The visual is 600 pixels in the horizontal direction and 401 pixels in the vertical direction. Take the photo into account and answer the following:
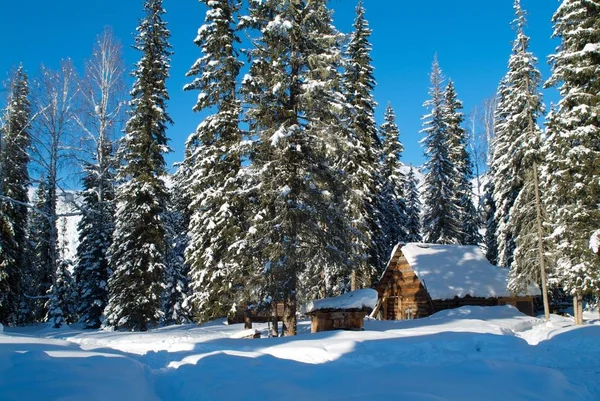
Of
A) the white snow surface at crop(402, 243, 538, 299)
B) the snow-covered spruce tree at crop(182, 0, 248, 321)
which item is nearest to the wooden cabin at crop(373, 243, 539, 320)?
the white snow surface at crop(402, 243, 538, 299)

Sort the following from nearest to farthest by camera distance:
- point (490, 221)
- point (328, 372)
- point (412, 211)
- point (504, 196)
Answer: point (328, 372) < point (504, 196) < point (490, 221) < point (412, 211)

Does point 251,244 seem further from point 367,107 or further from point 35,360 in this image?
point 367,107

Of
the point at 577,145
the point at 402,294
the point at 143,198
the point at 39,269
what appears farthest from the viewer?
the point at 39,269

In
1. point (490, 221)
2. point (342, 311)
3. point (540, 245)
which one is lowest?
point (342, 311)

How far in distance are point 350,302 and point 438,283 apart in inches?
488

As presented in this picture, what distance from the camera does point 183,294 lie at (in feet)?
135

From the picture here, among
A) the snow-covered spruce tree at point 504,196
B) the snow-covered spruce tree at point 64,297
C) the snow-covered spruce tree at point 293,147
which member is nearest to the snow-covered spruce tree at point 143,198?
the snow-covered spruce tree at point 64,297

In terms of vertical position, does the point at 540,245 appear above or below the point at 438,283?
above

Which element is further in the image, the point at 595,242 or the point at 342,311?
the point at 595,242

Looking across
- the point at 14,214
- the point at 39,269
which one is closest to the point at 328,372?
the point at 14,214

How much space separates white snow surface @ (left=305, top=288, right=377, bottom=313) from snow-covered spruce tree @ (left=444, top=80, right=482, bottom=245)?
2679 cm

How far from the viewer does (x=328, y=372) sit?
9.26m

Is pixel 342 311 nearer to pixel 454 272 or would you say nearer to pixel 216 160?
pixel 216 160

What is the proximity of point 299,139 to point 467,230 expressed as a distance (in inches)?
1342
